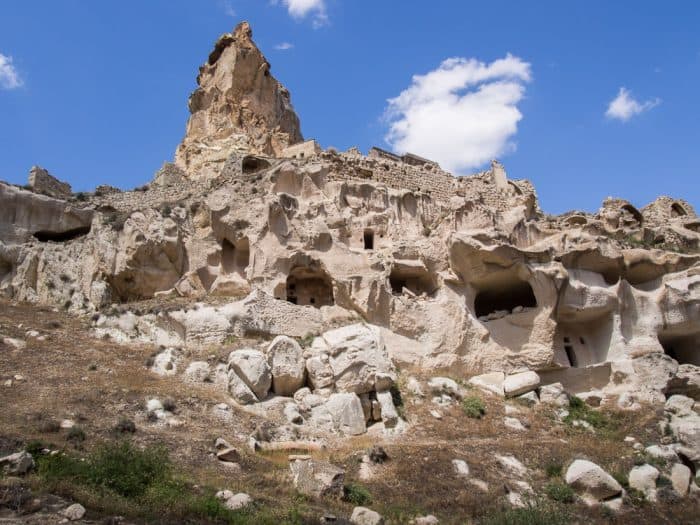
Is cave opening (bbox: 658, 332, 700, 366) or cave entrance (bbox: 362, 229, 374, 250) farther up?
cave entrance (bbox: 362, 229, 374, 250)

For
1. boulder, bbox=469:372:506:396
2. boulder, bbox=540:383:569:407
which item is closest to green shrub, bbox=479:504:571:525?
boulder, bbox=540:383:569:407

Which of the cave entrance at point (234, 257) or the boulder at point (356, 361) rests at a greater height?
the cave entrance at point (234, 257)

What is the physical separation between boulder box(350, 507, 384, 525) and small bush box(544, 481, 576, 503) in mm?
4708

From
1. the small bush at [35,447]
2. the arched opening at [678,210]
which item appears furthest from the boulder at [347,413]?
the arched opening at [678,210]

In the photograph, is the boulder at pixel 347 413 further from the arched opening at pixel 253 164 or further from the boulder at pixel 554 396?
the arched opening at pixel 253 164

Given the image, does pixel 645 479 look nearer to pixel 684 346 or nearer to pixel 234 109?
pixel 684 346

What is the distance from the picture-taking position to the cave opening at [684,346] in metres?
25.1

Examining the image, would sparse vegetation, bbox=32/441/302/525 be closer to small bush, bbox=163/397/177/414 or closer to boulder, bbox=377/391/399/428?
small bush, bbox=163/397/177/414

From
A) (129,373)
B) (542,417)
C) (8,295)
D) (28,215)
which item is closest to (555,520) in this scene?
(542,417)

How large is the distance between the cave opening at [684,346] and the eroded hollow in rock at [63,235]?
2197 cm

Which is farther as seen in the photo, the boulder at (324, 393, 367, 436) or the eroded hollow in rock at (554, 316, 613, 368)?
the eroded hollow in rock at (554, 316, 613, 368)

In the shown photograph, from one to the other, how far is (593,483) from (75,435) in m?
11.0

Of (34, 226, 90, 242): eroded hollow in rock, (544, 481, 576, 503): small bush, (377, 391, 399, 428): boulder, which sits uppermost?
(34, 226, 90, 242): eroded hollow in rock

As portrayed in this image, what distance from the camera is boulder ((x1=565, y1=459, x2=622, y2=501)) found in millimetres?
15070
